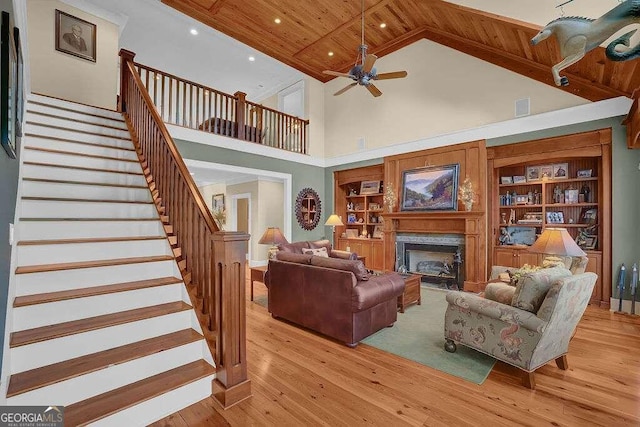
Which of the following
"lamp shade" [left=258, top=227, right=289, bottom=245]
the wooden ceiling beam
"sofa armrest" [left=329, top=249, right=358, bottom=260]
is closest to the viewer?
the wooden ceiling beam

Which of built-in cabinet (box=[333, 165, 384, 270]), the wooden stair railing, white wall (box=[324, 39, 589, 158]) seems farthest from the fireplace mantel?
the wooden stair railing

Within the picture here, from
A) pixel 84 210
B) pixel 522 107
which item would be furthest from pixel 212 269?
pixel 522 107

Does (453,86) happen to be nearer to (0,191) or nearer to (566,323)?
(566,323)

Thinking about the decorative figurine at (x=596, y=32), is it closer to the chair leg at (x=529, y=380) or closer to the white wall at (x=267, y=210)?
the chair leg at (x=529, y=380)

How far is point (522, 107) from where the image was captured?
4914 millimetres

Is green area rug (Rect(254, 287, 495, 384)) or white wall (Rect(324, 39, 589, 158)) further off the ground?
white wall (Rect(324, 39, 589, 158))

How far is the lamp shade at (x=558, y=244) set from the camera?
3015mm

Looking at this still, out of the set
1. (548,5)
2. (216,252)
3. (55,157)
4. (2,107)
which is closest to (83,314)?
(216,252)

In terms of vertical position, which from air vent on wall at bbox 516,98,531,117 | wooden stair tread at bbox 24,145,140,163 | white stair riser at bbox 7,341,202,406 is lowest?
white stair riser at bbox 7,341,202,406

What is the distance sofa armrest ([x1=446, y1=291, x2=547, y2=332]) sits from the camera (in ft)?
7.32

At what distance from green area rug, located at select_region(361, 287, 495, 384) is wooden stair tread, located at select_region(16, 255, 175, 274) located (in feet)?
7.51

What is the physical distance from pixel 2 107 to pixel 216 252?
1320mm

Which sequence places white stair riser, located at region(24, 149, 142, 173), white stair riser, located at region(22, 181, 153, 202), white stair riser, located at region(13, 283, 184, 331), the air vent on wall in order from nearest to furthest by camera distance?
white stair riser, located at region(13, 283, 184, 331) → white stair riser, located at region(22, 181, 153, 202) → white stair riser, located at region(24, 149, 142, 173) → the air vent on wall

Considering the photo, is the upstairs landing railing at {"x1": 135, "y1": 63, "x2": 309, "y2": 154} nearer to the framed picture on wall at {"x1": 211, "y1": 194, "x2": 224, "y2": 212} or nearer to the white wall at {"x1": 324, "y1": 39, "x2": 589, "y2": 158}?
the white wall at {"x1": 324, "y1": 39, "x2": 589, "y2": 158}
